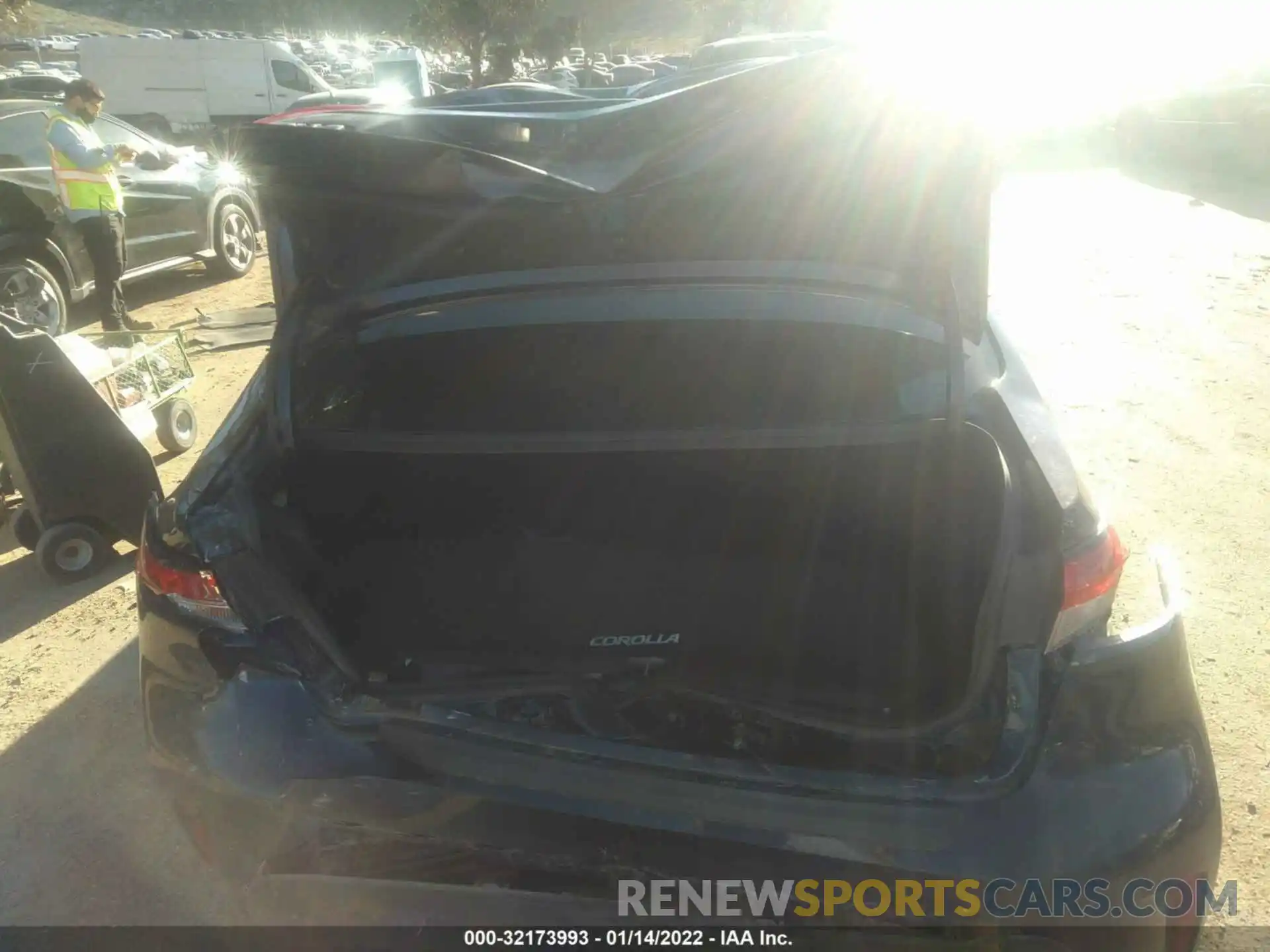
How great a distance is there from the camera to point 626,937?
6.41 ft

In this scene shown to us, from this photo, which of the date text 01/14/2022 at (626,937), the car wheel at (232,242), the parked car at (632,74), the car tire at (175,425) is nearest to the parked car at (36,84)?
the parked car at (632,74)

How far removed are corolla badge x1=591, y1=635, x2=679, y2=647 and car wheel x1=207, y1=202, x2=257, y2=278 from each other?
8.63 m

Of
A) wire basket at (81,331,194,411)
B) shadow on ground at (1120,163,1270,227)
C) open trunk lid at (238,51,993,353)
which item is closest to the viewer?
open trunk lid at (238,51,993,353)

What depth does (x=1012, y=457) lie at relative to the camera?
6.77 ft

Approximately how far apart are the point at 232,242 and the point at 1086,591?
9.73 meters

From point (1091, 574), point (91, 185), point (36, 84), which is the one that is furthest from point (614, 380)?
point (36, 84)

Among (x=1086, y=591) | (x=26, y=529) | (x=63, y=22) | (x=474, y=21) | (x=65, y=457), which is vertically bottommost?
(x=26, y=529)

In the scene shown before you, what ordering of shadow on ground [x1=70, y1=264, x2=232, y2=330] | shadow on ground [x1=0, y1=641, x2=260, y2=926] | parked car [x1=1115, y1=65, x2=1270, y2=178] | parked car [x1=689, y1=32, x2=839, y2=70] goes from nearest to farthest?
shadow on ground [x1=0, y1=641, x2=260, y2=926], shadow on ground [x1=70, y1=264, x2=232, y2=330], parked car [x1=689, y1=32, x2=839, y2=70], parked car [x1=1115, y1=65, x2=1270, y2=178]

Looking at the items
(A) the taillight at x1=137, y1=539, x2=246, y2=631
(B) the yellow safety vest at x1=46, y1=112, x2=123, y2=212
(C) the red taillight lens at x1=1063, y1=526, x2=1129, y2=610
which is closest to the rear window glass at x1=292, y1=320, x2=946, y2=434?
(A) the taillight at x1=137, y1=539, x2=246, y2=631

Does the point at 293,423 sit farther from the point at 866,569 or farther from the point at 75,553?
the point at 75,553

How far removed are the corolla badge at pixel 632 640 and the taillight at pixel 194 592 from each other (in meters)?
0.78

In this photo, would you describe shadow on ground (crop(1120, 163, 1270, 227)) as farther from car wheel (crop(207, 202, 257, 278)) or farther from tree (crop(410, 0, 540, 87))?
tree (crop(410, 0, 540, 87))

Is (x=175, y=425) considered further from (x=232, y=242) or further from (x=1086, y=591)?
(x=232, y=242)

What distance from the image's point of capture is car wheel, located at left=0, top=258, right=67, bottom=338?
728 centimetres
